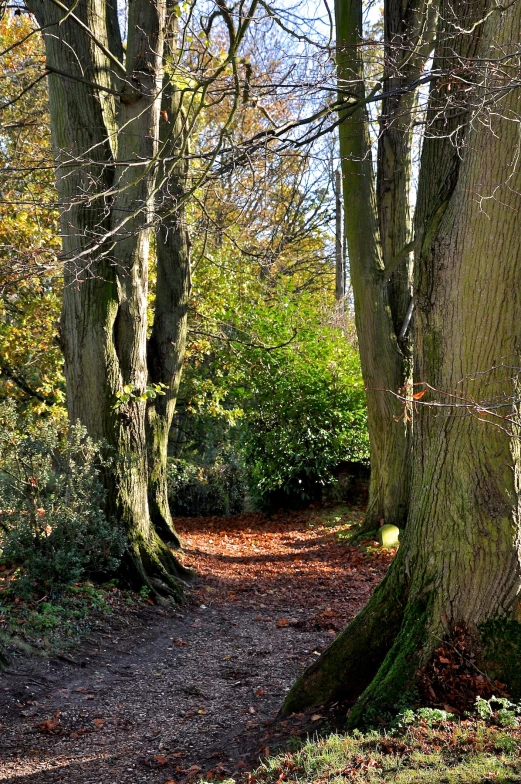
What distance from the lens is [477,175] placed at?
430cm

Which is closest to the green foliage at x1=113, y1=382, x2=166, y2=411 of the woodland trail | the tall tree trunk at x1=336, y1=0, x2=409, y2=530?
the woodland trail

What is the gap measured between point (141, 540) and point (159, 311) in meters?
3.74

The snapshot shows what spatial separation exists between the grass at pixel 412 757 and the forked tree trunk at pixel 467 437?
34 centimetres

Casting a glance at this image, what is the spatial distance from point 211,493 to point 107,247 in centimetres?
1105

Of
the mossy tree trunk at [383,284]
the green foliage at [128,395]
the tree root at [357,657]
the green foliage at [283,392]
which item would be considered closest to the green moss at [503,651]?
the tree root at [357,657]

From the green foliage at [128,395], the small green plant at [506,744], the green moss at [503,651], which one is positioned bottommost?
the small green plant at [506,744]

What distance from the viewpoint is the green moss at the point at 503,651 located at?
4062mm

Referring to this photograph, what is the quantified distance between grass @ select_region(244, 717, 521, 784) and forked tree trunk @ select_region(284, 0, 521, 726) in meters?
0.34

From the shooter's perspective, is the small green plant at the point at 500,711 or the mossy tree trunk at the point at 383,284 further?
the mossy tree trunk at the point at 383,284

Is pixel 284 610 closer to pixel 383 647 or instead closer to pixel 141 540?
pixel 141 540

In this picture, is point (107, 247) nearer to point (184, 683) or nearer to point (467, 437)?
point (184, 683)

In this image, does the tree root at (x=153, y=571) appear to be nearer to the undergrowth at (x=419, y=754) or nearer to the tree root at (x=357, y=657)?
the tree root at (x=357, y=657)

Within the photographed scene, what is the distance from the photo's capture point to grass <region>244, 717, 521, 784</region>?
336 cm

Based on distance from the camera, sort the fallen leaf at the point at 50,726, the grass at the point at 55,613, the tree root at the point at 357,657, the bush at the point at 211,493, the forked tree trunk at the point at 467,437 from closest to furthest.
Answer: the forked tree trunk at the point at 467,437, the tree root at the point at 357,657, the fallen leaf at the point at 50,726, the grass at the point at 55,613, the bush at the point at 211,493
